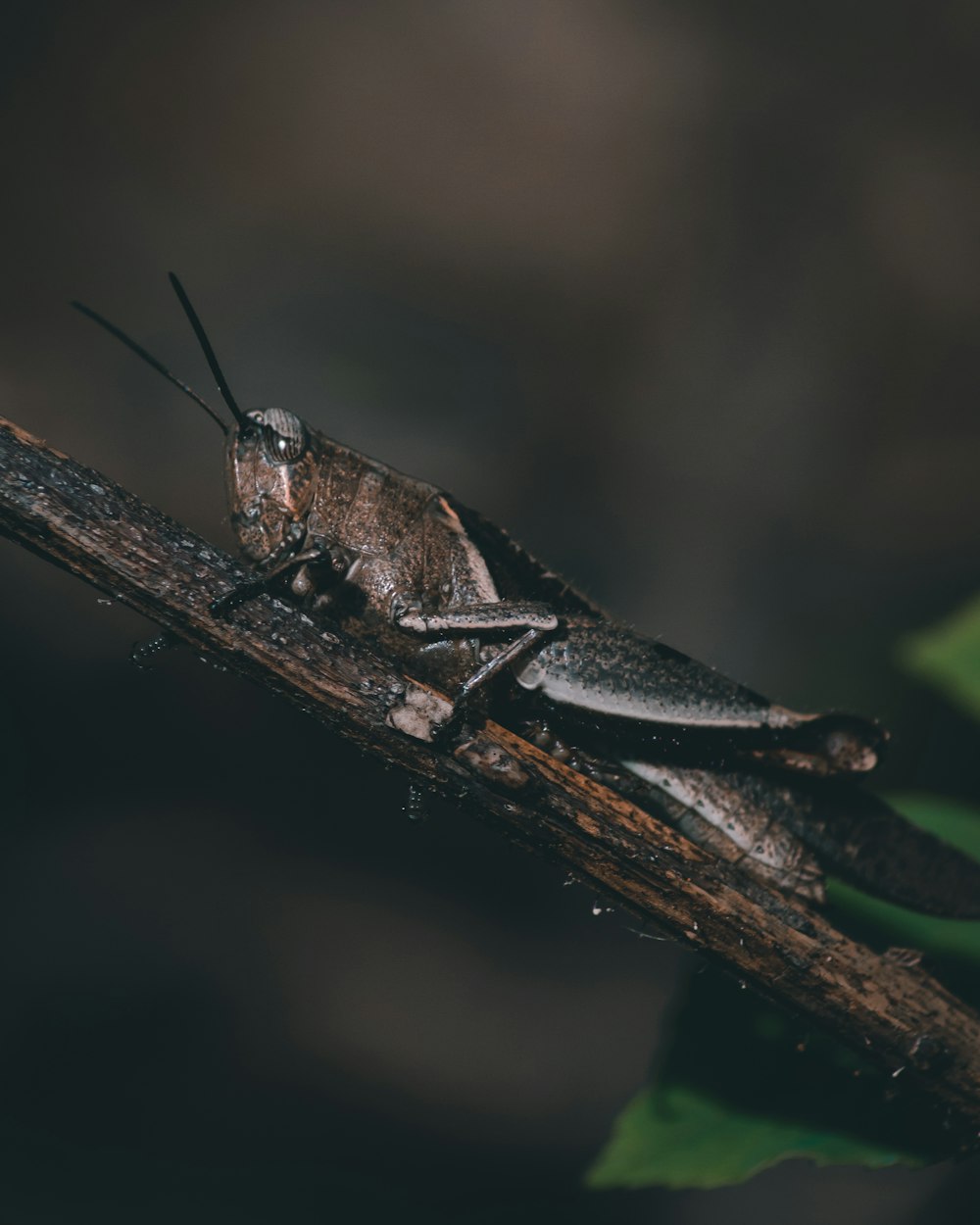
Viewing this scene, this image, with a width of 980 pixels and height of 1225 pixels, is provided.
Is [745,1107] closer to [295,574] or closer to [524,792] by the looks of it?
[524,792]

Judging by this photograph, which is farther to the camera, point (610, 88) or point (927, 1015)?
point (610, 88)

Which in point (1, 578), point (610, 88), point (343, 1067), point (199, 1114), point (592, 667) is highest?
point (610, 88)

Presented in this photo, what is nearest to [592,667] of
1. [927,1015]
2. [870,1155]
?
[927,1015]

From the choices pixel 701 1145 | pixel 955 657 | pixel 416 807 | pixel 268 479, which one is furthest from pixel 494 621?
pixel 955 657

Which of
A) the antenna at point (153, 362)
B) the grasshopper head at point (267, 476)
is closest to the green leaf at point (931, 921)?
the grasshopper head at point (267, 476)

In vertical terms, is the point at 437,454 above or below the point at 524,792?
above

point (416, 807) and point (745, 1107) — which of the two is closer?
point (416, 807)

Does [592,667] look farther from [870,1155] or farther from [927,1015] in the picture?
[870,1155]
